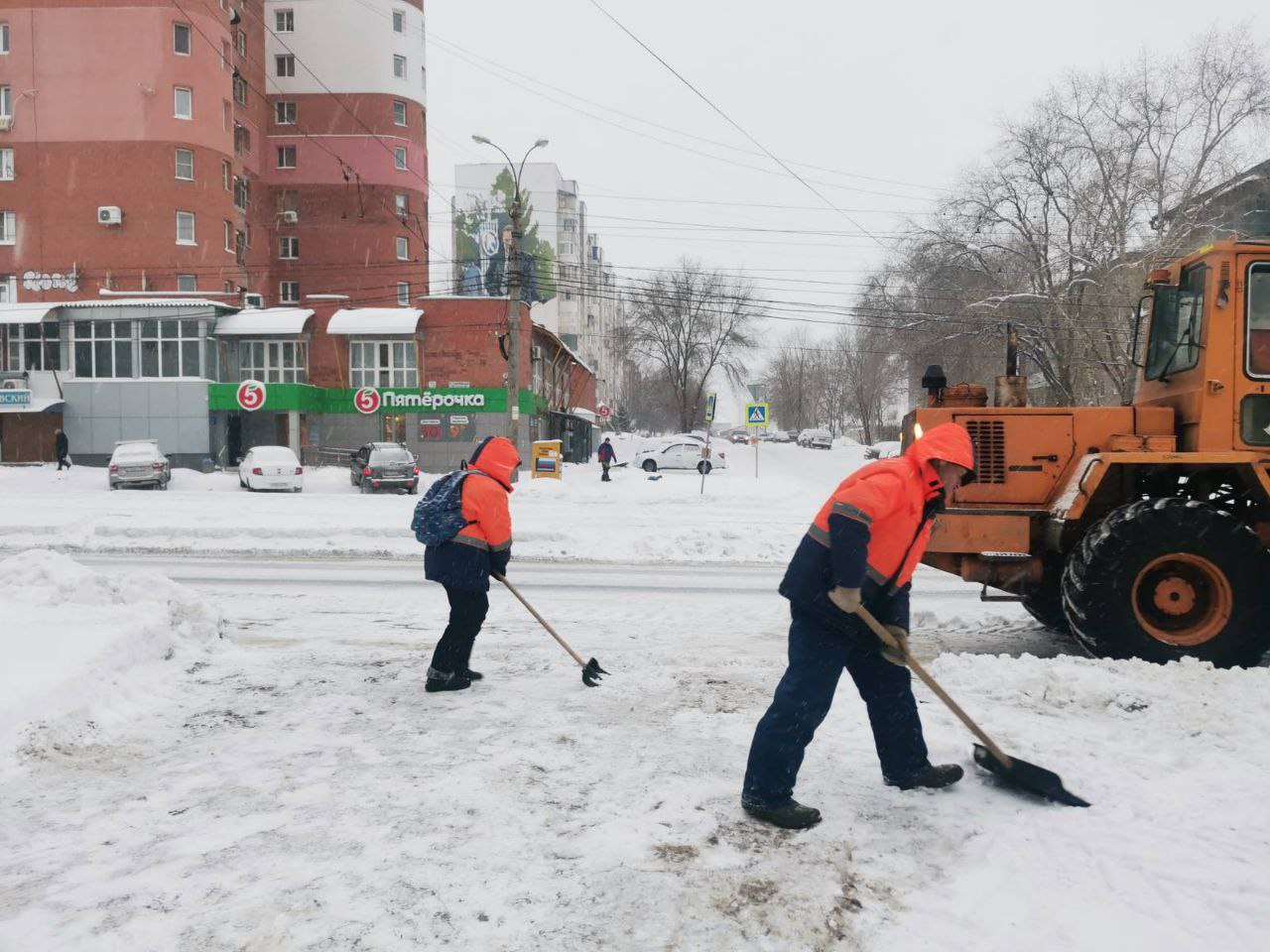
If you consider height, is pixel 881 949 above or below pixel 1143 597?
below

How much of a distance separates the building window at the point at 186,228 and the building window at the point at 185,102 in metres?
4.19

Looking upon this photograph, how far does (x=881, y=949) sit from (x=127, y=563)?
12.5 m

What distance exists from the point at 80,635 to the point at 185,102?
138 ft

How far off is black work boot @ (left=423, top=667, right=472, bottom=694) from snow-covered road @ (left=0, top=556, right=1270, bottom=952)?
0.34ft

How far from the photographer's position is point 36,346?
37.6 m

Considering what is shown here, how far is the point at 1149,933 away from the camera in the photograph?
309cm

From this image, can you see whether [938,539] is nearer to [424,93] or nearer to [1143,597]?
[1143,597]

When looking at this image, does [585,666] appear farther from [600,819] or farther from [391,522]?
[391,522]

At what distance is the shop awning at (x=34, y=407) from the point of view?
3616cm

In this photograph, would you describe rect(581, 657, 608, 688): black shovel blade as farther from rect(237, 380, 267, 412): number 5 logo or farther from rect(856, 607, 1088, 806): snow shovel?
rect(237, 380, 267, 412): number 5 logo

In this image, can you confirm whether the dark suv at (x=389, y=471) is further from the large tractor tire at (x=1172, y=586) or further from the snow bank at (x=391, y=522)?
the large tractor tire at (x=1172, y=586)

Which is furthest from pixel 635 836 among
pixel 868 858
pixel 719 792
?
pixel 868 858

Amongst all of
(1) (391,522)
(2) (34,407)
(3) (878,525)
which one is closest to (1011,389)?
(3) (878,525)

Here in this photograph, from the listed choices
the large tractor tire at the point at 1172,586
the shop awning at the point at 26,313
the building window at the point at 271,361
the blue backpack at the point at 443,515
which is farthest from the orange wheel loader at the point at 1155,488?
the shop awning at the point at 26,313
